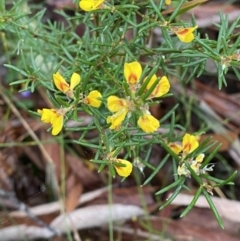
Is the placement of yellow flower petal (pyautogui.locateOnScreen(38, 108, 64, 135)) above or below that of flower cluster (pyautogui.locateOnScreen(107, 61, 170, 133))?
below

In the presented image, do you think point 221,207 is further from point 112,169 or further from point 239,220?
point 112,169

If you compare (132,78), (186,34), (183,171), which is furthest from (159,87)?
(183,171)

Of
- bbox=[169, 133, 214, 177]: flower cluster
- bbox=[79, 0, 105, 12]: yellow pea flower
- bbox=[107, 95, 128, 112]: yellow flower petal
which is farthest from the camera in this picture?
bbox=[169, 133, 214, 177]: flower cluster

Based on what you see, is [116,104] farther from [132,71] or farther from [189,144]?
[189,144]

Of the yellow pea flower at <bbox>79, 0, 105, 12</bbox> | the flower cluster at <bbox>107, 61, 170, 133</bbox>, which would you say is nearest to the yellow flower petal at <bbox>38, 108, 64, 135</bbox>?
the flower cluster at <bbox>107, 61, 170, 133</bbox>

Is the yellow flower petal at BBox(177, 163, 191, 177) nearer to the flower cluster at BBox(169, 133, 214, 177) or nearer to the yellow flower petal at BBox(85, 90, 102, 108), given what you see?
the flower cluster at BBox(169, 133, 214, 177)

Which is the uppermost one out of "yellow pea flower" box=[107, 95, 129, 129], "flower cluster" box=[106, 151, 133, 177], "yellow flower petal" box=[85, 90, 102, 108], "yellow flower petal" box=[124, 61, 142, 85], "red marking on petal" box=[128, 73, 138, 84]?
"yellow flower petal" box=[124, 61, 142, 85]

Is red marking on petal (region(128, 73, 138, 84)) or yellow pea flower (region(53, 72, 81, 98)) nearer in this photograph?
red marking on petal (region(128, 73, 138, 84))
